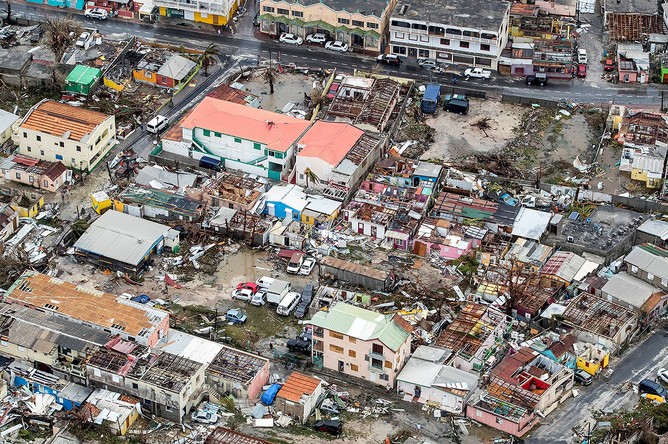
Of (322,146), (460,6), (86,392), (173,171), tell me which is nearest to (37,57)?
(173,171)

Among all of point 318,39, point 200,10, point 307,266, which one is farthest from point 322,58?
point 307,266

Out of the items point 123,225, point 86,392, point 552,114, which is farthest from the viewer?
point 552,114

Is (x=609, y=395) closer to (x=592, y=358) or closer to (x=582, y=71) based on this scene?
(x=592, y=358)

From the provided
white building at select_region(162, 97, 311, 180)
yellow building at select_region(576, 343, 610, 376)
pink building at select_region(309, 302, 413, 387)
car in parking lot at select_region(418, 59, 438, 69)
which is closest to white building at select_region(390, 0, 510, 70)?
car in parking lot at select_region(418, 59, 438, 69)

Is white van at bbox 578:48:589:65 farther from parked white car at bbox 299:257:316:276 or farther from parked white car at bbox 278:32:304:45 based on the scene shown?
parked white car at bbox 299:257:316:276

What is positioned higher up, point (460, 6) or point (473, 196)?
point (460, 6)

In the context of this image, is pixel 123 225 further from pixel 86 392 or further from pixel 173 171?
pixel 86 392
